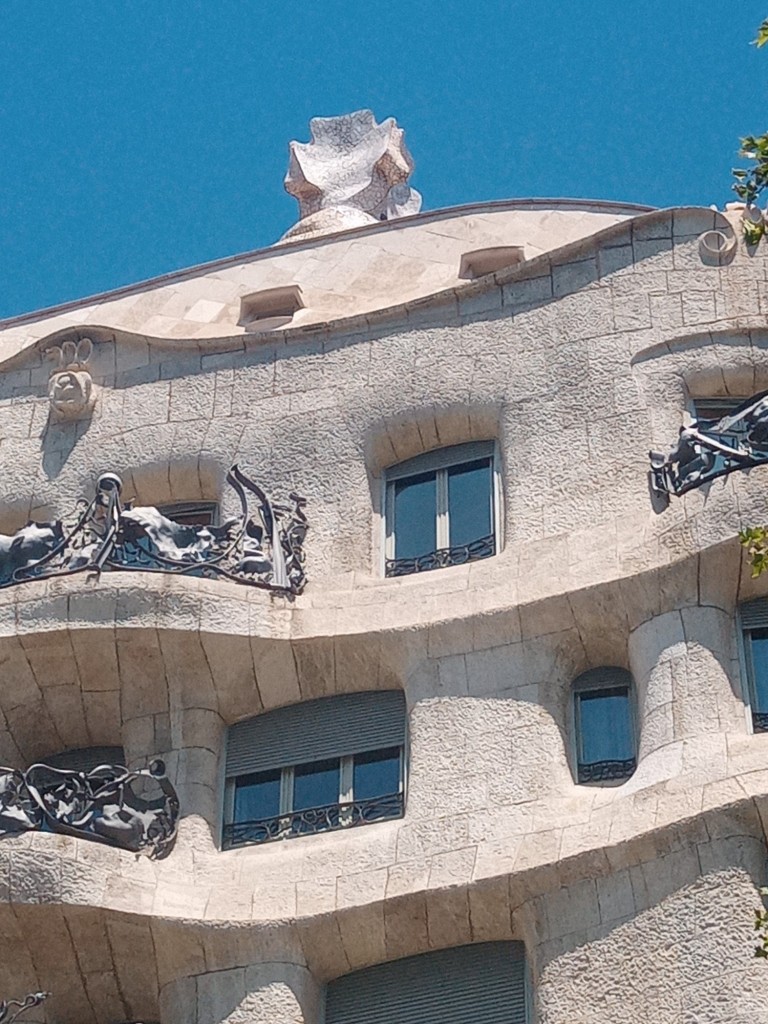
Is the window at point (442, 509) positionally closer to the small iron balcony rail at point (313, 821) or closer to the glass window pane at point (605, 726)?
the glass window pane at point (605, 726)

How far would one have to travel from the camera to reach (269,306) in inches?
Answer: 1040

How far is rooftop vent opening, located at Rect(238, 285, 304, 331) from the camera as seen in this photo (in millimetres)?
26250

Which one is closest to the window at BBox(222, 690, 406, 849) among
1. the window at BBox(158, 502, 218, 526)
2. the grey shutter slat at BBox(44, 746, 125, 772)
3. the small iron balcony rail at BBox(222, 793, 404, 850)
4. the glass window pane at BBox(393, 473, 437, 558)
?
the small iron balcony rail at BBox(222, 793, 404, 850)

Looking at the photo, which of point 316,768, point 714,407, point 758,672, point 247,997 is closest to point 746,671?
point 758,672

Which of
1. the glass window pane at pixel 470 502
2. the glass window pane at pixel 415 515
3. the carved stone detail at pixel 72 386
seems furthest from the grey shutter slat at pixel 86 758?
the carved stone detail at pixel 72 386

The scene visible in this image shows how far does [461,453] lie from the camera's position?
23.9 metres

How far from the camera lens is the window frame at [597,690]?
2105cm

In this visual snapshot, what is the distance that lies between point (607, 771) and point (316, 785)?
2438mm

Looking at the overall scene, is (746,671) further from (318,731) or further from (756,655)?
(318,731)

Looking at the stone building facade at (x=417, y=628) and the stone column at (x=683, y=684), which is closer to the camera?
the stone building facade at (x=417, y=628)

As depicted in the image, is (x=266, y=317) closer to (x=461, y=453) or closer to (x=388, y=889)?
(x=461, y=453)

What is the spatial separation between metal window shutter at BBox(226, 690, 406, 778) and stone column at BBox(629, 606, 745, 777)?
6.95 feet

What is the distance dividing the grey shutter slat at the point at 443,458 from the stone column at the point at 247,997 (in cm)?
519

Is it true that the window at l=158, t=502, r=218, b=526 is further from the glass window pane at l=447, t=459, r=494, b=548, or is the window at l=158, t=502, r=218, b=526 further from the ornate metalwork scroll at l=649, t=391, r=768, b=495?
the ornate metalwork scroll at l=649, t=391, r=768, b=495
